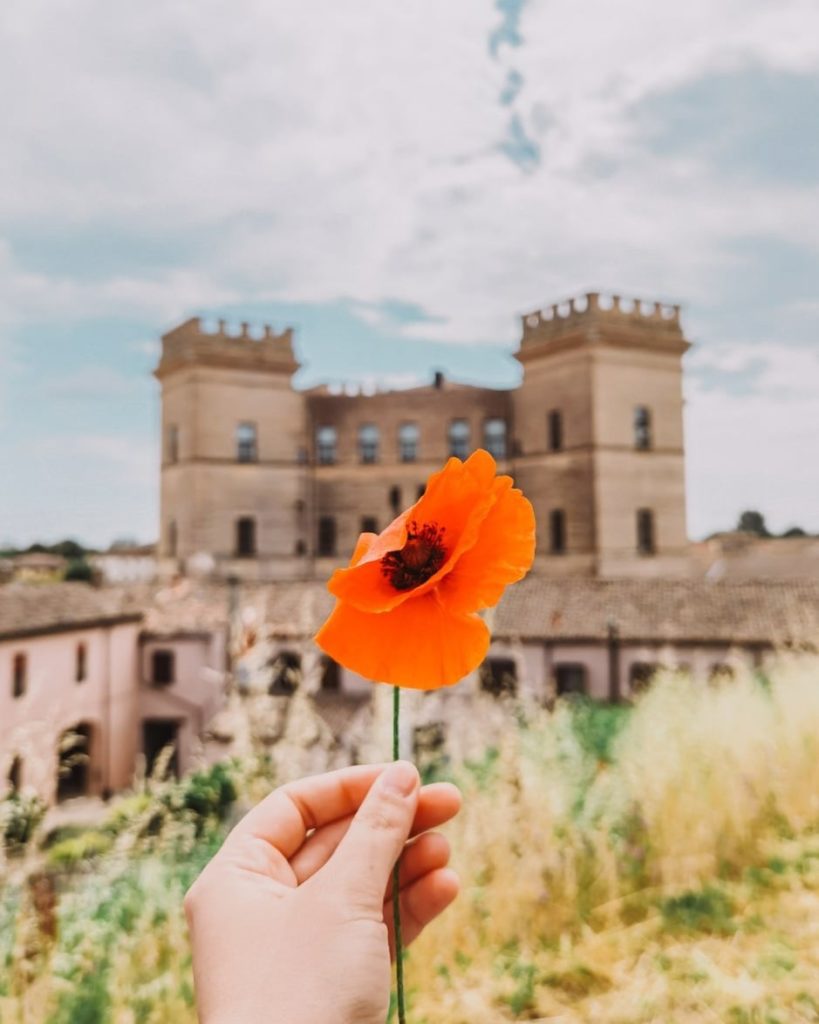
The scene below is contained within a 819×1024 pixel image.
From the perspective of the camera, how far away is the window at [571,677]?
17.0 meters

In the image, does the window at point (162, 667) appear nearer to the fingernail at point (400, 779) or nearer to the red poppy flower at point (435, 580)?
the fingernail at point (400, 779)

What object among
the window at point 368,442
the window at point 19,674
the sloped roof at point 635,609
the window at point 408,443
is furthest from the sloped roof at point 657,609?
the window at point 368,442

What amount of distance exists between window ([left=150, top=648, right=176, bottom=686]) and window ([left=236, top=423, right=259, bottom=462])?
28.9 feet

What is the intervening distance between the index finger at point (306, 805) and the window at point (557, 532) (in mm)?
24648

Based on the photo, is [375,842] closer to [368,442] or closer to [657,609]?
[657,609]

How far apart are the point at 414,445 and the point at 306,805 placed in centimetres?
2824

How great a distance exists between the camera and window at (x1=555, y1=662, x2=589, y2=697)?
16984 mm

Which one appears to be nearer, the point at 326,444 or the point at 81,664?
the point at 81,664

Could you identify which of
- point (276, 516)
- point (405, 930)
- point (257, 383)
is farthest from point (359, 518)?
point (405, 930)

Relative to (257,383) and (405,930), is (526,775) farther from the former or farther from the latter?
(257,383)

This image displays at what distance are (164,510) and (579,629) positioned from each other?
16.9 meters

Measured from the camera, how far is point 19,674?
17.0 meters

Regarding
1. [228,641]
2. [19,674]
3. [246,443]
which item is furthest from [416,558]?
[246,443]

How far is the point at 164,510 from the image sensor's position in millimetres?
28094
